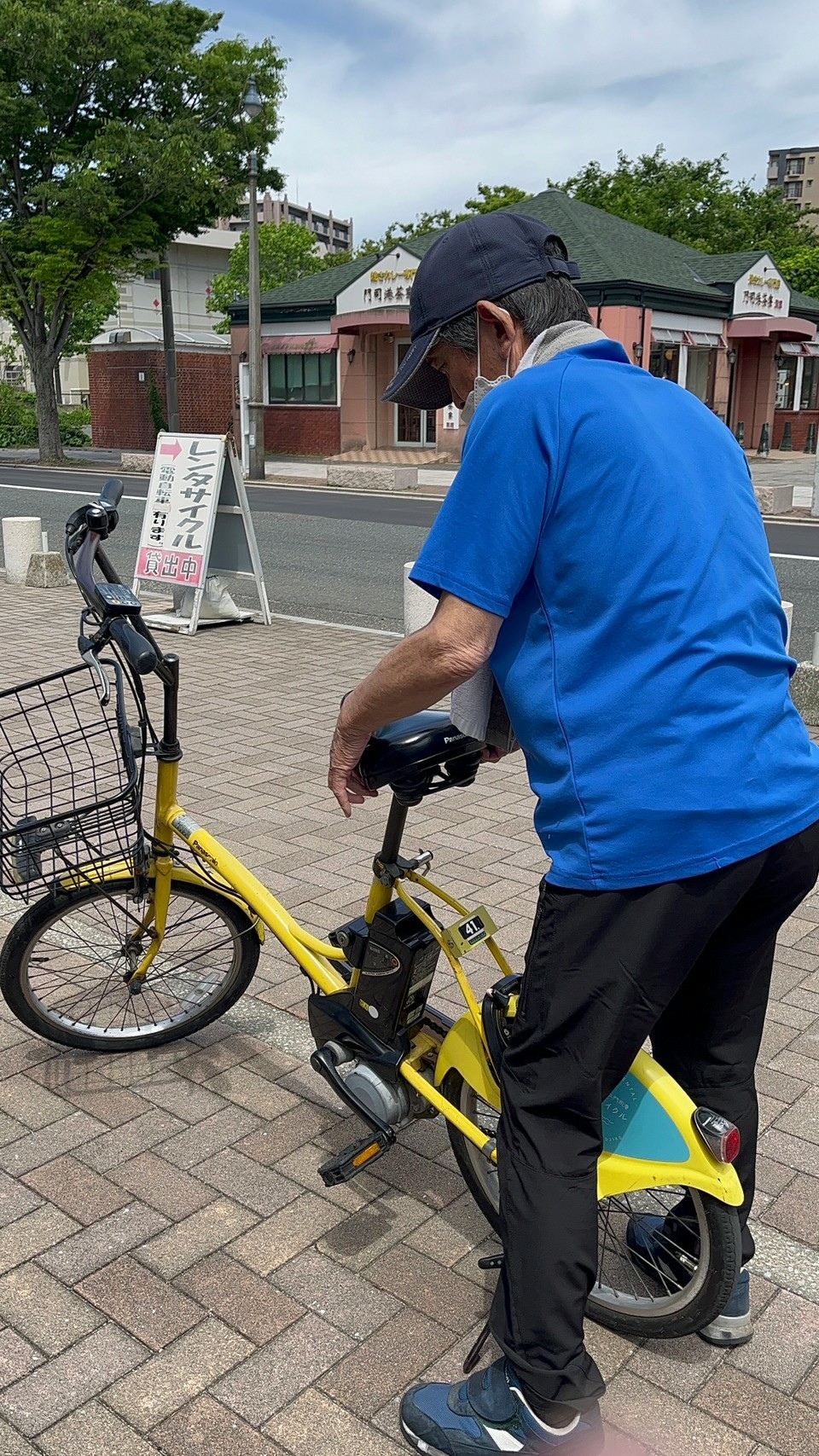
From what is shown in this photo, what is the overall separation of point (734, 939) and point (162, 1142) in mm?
1612

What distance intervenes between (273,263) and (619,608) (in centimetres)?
5835

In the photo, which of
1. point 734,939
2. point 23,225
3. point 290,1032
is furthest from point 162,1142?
point 23,225

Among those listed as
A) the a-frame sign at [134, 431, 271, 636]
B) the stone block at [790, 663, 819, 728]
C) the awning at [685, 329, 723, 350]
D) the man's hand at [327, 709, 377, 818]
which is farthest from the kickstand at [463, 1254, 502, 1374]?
the awning at [685, 329, 723, 350]

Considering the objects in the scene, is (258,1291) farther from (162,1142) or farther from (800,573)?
(800,573)

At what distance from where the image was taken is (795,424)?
37062 millimetres

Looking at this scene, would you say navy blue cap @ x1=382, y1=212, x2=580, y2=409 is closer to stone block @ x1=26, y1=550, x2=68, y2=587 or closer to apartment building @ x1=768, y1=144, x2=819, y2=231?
stone block @ x1=26, y1=550, x2=68, y2=587

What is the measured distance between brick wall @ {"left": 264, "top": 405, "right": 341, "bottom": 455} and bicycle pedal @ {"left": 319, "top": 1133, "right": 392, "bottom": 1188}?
33266mm

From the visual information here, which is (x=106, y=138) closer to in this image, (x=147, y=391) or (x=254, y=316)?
(x=254, y=316)

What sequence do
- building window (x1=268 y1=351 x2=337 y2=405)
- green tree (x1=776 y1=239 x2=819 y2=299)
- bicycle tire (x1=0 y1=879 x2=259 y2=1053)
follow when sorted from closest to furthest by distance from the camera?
bicycle tire (x1=0 y1=879 x2=259 y2=1053) < building window (x1=268 y1=351 x2=337 y2=405) < green tree (x1=776 y1=239 x2=819 y2=299)

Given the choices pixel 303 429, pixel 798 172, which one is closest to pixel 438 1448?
pixel 303 429

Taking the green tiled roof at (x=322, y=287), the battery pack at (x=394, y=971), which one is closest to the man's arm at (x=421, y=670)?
the battery pack at (x=394, y=971)

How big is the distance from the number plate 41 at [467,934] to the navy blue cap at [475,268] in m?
1.07

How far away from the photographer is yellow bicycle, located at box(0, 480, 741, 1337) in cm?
215

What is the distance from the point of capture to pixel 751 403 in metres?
36.1
